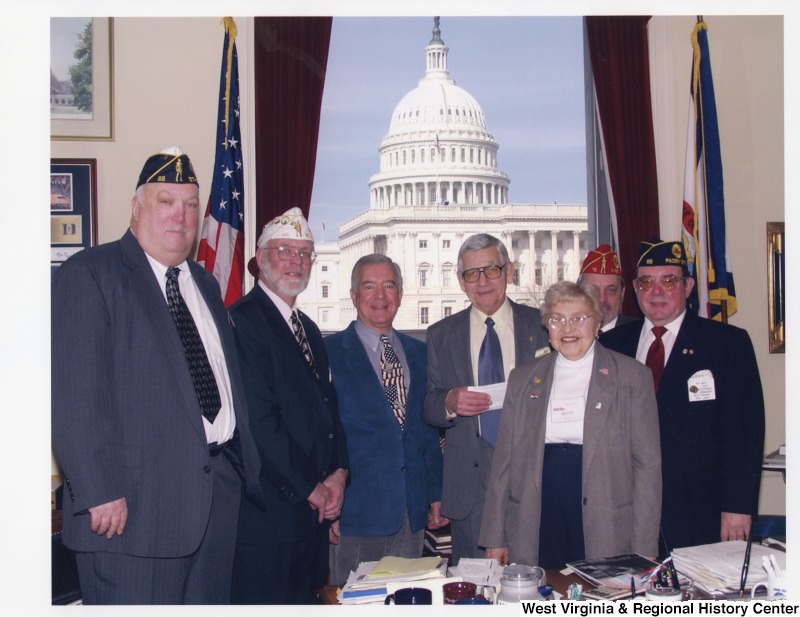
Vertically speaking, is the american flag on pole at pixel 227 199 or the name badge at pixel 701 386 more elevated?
the american flag on pole at pixel 227 199

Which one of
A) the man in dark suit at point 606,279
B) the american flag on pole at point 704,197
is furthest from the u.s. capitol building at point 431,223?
the man in dark suit at point 606,279

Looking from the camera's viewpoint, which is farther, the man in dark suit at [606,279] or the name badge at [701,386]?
the man in dark suit at [606,279]

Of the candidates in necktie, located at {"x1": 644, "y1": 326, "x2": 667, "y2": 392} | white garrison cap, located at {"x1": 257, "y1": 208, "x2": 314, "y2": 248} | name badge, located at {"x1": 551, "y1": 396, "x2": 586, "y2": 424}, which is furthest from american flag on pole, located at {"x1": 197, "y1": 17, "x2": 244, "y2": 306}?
necktie, located at {"x1": 644, "y1": 326, "x2": 667, "y2": 392}

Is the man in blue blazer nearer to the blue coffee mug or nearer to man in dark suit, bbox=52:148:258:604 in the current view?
man in dark suit, bbox=52:148:258:604

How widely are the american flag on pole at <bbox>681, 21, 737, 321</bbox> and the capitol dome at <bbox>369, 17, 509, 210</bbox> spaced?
1095 millimetres

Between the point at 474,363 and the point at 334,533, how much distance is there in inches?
33.6

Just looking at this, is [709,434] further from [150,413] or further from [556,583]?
[150,413]

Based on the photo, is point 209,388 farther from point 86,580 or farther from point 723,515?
point 723,515

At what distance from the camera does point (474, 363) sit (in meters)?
3.02

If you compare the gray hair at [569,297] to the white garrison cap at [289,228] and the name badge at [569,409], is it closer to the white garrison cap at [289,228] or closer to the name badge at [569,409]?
the name badge at [569,409]

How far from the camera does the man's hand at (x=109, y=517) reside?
2119mm

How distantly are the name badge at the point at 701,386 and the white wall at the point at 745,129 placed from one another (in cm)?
171
